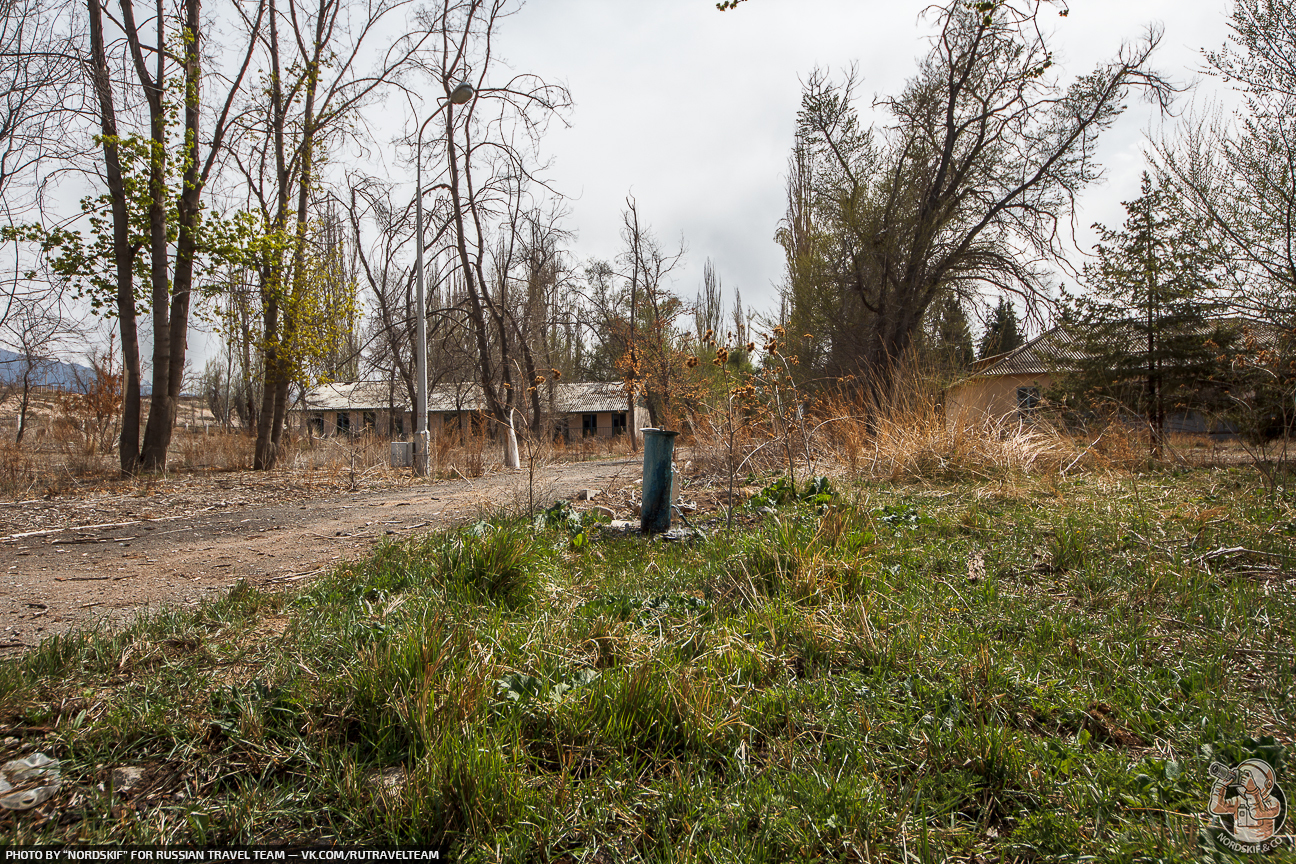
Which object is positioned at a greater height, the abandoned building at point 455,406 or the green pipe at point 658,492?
the abandoned building at point 455,406

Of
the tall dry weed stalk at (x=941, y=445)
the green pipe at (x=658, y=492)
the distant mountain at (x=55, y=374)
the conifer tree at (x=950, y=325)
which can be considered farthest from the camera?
the conifer tree at (x=950, y=325)

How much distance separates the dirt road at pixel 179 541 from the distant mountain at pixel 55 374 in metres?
11.3

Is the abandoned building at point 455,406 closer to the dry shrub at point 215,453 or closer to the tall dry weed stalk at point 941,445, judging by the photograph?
the dry shrub at point 215,453

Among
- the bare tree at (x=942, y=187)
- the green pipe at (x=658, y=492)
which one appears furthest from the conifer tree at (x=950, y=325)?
the green pipe at (x=658, y=492)

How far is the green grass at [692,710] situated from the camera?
58.5 inches

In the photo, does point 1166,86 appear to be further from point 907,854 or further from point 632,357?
point 632,357

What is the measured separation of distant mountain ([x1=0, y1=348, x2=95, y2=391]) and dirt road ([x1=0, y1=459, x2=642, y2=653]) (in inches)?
445

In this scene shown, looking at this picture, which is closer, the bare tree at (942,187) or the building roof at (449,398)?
the bare tree at (942,187)

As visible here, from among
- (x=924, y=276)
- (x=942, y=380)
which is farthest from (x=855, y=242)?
(x=942, y=380)

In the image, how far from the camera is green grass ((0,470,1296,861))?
1.49m

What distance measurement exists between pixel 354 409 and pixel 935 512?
39731mm

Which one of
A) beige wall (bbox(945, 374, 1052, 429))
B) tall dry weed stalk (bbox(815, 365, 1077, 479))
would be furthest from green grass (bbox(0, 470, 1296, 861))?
beige wall (bbox(945, 374, 1052, 429))

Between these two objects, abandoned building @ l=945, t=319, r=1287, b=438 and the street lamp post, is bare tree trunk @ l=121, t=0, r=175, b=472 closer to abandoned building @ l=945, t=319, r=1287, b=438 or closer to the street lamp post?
the street lamp post

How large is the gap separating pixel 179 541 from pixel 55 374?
16909 mm
